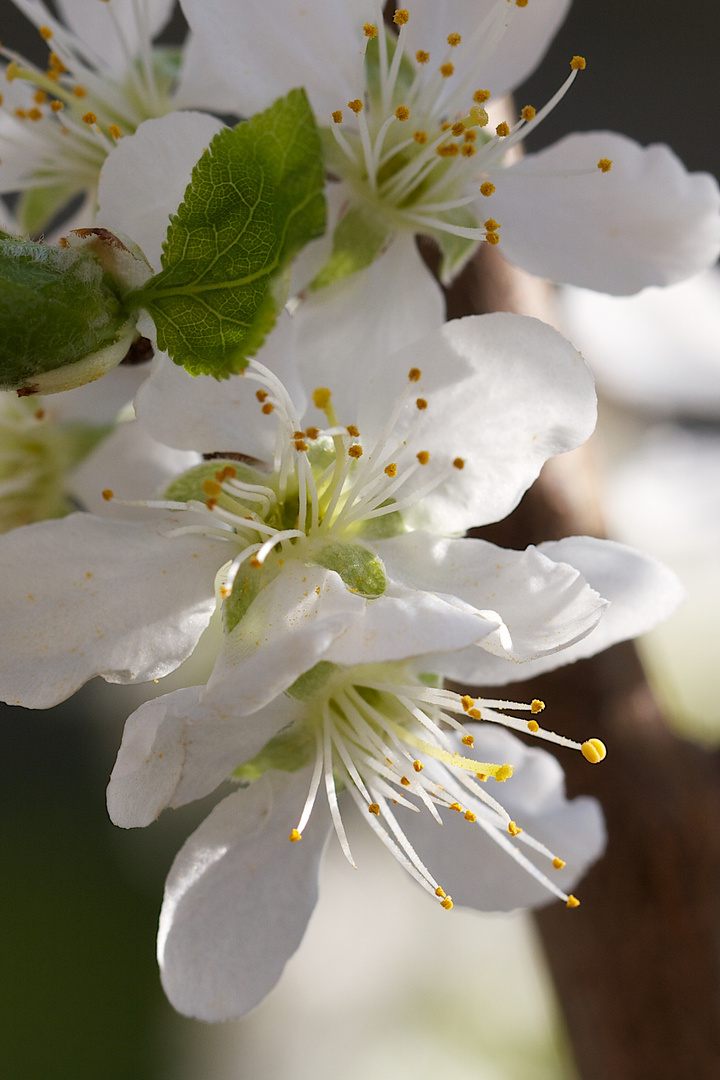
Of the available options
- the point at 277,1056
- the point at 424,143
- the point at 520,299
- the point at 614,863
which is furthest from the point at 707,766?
the point at 277,1056

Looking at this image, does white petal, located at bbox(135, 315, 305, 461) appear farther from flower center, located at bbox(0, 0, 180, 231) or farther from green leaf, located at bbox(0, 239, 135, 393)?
flower center, located at bbox(0, 0, 180, 231)

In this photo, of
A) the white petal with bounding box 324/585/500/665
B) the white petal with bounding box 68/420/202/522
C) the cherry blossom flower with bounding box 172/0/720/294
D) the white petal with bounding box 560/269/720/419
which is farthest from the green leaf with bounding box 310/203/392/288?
the white petal with bounding box 560/269/720/419

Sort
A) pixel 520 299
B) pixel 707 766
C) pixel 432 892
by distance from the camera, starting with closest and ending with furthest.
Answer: pixel 432 892 → pixel 520 299 → pixel 707 766

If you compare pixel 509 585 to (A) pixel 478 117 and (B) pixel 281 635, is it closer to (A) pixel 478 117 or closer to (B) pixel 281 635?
(B) pixel 281 635

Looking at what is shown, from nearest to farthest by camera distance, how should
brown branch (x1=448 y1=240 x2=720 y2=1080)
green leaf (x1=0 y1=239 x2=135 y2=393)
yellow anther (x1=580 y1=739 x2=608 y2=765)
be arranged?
1. green leaf (x1=0 y1=239 x2=135 y2=393)
2. yellow anther (x1=580 y1=739 x2=608 y2=765)
3. brown branch (x1=448 y1=240 x2=720 y2=1080)

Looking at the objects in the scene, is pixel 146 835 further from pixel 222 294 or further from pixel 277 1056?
pixel 222 294

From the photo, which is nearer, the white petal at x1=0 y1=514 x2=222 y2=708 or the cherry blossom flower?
the white petal at x1=0 y1=514 x2=222 y2=708

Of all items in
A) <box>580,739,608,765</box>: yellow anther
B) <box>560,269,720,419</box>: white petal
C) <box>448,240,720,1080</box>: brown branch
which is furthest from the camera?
<box>560,269,720,419</box>: white petal
